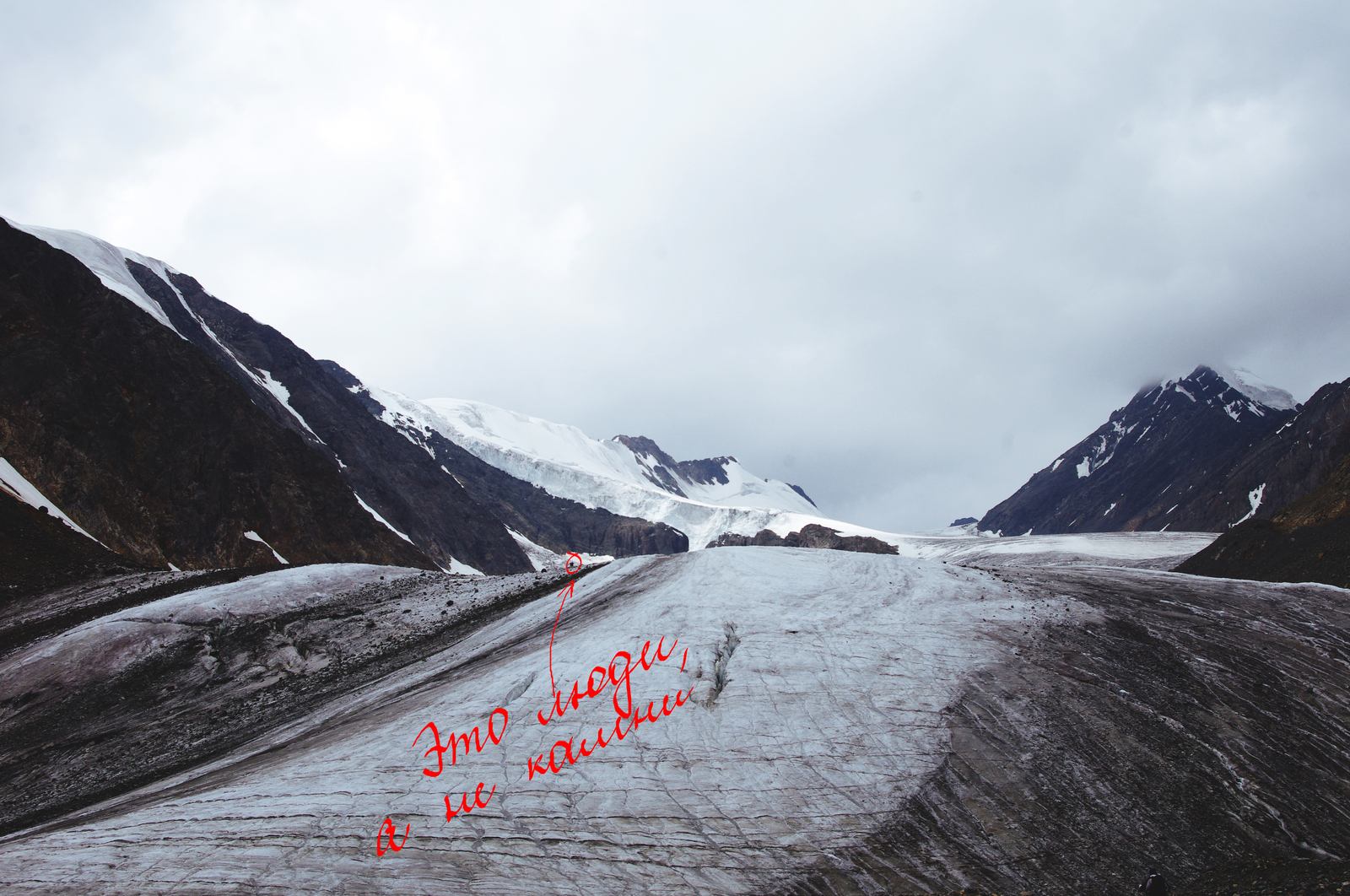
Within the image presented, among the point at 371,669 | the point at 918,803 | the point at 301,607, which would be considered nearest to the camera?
the point at 918,803

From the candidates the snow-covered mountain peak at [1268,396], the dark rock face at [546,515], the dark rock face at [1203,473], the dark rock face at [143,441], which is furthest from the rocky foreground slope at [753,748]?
the snow-covered mountain peak at [1268,396]

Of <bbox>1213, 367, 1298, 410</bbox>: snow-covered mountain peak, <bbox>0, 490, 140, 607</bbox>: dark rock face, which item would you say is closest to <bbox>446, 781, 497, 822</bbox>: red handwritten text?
<bbox>0, 490, 140, 607</bbox>: dark rock face

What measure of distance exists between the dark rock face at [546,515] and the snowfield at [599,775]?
115 metres

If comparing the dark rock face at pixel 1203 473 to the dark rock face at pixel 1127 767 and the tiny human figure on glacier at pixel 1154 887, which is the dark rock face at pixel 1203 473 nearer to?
the dark rock face at pixel 1127 767

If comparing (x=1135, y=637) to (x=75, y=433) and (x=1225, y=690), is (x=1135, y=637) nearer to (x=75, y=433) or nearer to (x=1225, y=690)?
(x=1225, y=690)

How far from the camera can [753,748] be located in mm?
11391

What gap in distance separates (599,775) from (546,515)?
434 feet

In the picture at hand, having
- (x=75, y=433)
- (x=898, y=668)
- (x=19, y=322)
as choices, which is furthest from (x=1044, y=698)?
(x=19, y=322)

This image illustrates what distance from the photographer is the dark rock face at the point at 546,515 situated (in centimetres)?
13312

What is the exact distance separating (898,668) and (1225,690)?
6194 mm

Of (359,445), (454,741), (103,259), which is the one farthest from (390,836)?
(359,445)

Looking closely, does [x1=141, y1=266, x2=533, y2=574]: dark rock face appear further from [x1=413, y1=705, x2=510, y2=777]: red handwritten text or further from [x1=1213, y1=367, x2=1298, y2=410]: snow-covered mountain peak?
[x1=1213, y1=367, x2=1298, y2=410]: snow-covered mountain peak

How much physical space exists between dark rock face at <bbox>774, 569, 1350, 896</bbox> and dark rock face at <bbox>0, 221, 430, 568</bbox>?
145 ft

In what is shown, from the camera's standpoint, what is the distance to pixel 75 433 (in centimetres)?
4066
